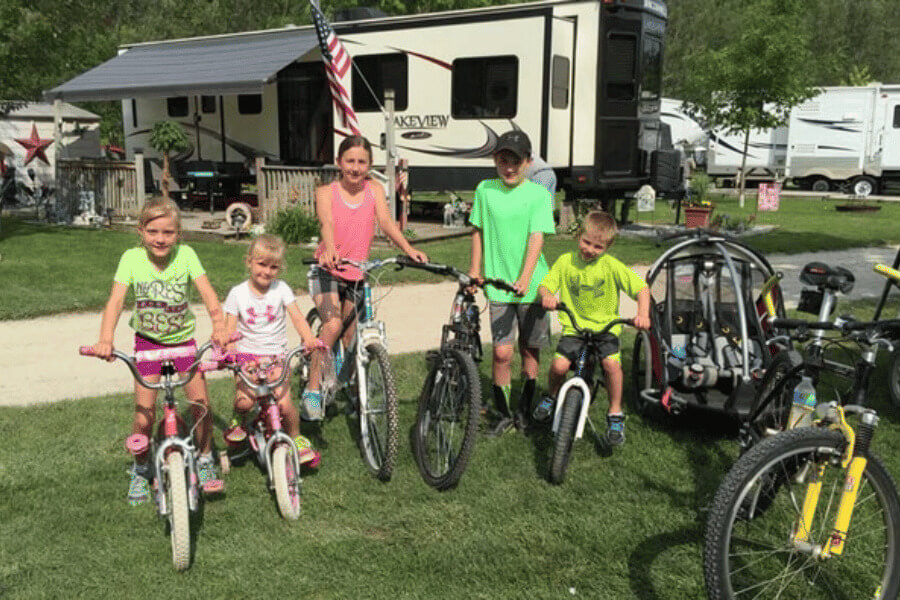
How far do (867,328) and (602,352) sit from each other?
1.77 metres

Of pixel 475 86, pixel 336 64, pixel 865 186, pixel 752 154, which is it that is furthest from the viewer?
pixel 752 154

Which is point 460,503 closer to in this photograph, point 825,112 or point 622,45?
point 622,45

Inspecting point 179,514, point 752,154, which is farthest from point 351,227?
point 752,154

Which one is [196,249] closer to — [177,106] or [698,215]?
[177,106]

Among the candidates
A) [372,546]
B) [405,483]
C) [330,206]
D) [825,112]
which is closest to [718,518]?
[372,546]

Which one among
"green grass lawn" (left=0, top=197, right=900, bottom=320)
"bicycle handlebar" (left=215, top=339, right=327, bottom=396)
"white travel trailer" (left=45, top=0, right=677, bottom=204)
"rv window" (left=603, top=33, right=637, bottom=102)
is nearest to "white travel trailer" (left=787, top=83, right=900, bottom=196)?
"green grass lawn" (left=0, top=197, right=900, bottom=320)

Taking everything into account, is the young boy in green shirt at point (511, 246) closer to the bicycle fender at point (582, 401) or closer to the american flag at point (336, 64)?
the bicycle fender at point (582, 401)

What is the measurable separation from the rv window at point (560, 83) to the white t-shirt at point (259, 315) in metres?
10.6

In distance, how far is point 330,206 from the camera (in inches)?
189

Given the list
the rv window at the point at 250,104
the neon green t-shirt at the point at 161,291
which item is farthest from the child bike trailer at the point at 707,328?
the rv window at the point at 250,104

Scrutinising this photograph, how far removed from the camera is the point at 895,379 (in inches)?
219

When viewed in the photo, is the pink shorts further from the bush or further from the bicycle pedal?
the bush

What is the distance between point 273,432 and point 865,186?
27314mm

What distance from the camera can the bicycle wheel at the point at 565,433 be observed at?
13.7 feet
